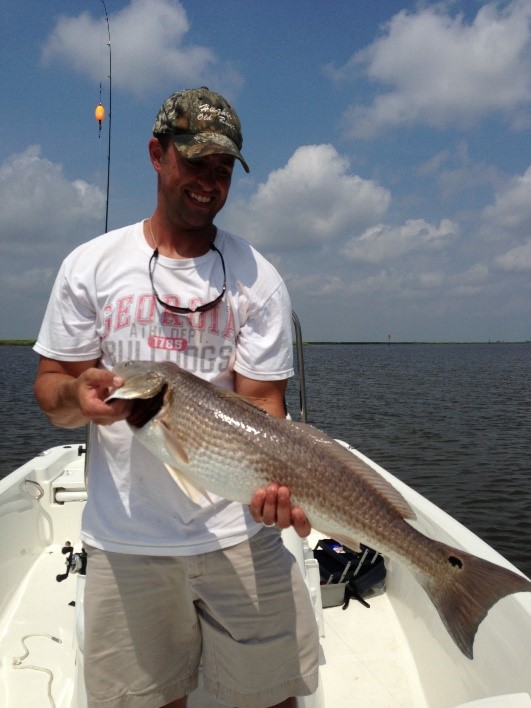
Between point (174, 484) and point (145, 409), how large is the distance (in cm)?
39

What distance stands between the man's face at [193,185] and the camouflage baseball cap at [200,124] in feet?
0.18

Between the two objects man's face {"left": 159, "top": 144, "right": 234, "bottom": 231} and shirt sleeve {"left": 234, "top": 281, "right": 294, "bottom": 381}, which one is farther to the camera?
shirt sleeve {"left": 234, "top": 281, "right": 294, "bottom": 381}

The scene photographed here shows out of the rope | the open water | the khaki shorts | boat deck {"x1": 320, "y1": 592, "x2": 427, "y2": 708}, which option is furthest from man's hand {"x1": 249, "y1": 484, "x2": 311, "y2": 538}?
the open water

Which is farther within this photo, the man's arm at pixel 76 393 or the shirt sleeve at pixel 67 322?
the shirt sleeve at pixel 67 322

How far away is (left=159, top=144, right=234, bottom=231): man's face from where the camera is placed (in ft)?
9.34

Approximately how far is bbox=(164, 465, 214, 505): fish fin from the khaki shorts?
0.29 meters

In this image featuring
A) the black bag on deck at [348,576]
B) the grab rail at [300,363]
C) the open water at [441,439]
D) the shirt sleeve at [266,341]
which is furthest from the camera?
the open water at [441,439]

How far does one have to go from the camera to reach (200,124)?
2848mm

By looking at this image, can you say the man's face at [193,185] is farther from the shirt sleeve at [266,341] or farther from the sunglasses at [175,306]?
the shirt sleeve at [266,341]

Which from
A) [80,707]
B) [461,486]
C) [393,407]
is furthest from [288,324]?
[393,407]

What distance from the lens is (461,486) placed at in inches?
568

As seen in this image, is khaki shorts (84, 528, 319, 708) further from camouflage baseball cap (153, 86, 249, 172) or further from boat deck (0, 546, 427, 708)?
camouflage baseball cap (153, 86, 249, 172)

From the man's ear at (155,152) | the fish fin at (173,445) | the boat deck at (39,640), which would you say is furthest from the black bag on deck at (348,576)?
the man's ear at (155,152)

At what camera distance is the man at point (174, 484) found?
2812 mm
